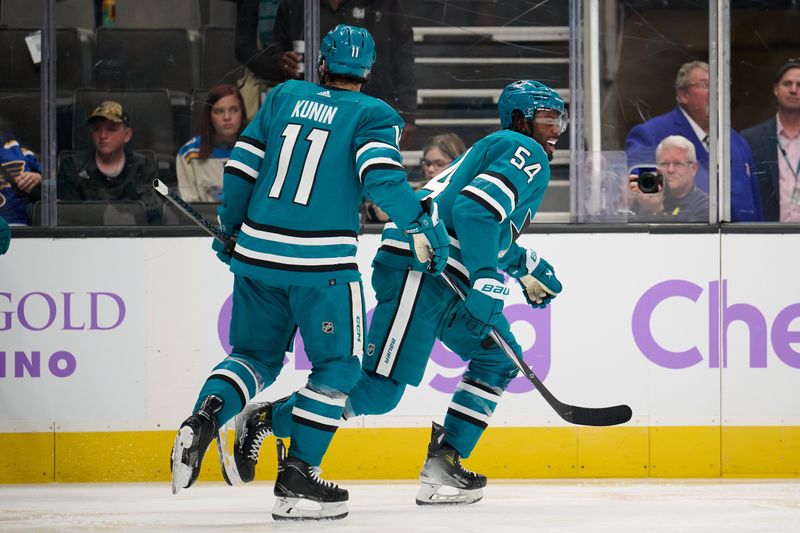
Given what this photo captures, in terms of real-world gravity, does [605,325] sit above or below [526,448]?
above

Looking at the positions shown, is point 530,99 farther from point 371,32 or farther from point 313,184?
point 371,32

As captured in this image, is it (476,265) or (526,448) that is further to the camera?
(526,448)

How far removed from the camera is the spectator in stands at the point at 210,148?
4859mm

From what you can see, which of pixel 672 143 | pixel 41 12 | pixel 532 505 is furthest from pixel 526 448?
pixel 41 12

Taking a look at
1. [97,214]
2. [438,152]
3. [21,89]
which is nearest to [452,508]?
[438,152]

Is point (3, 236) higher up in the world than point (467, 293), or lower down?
higher up

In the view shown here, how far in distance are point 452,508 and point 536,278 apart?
0.74 metres

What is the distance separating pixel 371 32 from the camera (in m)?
4.88

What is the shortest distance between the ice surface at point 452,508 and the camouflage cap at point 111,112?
4.45 feet

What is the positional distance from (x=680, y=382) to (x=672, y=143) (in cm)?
90

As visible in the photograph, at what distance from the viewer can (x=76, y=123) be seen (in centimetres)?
485

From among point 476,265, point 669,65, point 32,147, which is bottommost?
point 476,265

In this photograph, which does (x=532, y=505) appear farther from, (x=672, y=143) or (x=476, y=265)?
(x=672, y=143)

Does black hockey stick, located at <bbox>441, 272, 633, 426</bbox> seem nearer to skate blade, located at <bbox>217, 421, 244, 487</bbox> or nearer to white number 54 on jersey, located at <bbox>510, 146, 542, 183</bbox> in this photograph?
white number 54 on jersey, located at <bbox>510, 146, 542, 183</bbox>
